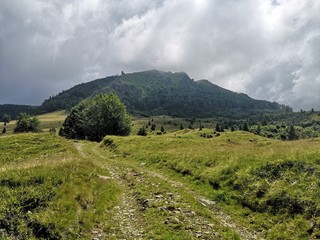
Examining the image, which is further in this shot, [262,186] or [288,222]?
[262,186]

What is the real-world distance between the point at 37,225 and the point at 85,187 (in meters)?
5.86

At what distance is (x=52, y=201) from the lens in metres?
13.5

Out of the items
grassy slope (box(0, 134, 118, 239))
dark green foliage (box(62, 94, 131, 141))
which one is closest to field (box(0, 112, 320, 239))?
grassy slope (box(0, 134, 118, 239))

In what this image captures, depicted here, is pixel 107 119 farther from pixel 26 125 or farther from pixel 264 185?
pixel 264 185

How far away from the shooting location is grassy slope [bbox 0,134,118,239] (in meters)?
11.3

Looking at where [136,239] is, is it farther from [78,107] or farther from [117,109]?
[78,107]

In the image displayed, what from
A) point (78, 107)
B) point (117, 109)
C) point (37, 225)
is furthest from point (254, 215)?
point (78, 107)

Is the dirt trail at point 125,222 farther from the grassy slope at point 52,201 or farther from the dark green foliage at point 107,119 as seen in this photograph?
the dark green foliage at point 107,119

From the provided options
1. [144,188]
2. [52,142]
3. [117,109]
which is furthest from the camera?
[117,109]

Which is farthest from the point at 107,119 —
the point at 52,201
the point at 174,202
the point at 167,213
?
the point at 167,213

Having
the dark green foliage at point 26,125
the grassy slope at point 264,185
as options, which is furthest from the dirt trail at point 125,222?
the dark green foliage at point 26,125

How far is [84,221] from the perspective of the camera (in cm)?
1311

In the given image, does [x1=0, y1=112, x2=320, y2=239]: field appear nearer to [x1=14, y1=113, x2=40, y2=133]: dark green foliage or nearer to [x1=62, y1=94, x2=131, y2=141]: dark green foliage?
[x1=62, y1=94, x2=131, y2=141]: dark green foliage

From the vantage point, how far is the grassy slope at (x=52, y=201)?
11266 millimetres
